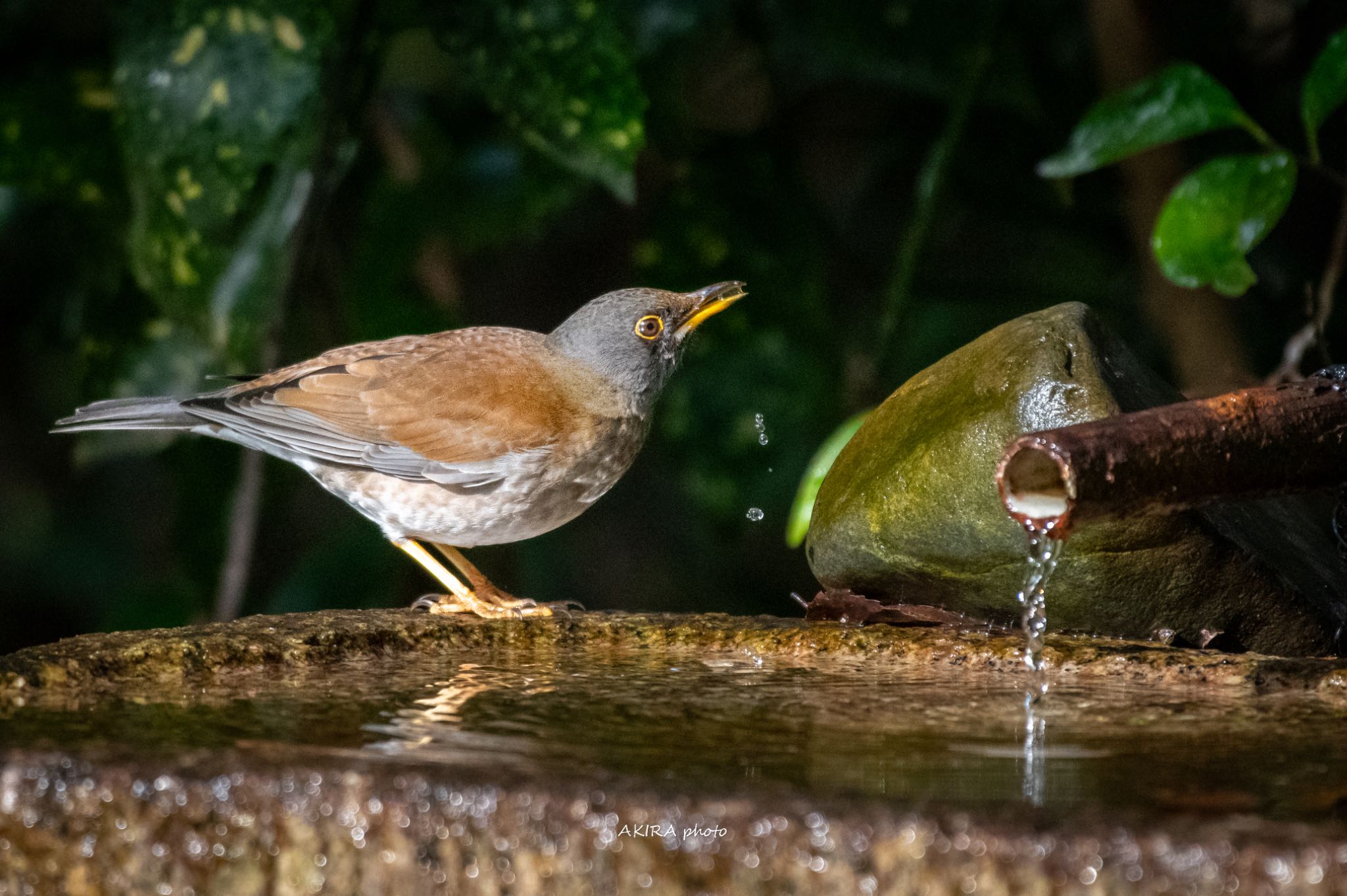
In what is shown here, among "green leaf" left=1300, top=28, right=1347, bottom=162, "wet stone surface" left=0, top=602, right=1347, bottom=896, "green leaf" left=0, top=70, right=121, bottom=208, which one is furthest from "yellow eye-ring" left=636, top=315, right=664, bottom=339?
"green leaf" left=0, top=70, right=121, bottom=208

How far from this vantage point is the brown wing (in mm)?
3191

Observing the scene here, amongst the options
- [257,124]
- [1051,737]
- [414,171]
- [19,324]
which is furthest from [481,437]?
[19,324]

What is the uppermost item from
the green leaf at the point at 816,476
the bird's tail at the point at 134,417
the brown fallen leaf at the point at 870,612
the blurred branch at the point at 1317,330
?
the blurred branch at the point at 1317,330

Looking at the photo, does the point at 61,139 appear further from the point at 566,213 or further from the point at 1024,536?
the point at 1024,536

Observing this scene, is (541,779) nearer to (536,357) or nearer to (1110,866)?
(1110,866)

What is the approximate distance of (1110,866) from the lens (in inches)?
50.5

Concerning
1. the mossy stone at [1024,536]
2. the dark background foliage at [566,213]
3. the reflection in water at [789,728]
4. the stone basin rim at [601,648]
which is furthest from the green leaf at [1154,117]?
the reflection in water at [789,728]

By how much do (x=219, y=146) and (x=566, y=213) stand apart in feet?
7.81

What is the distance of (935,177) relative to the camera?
420cm

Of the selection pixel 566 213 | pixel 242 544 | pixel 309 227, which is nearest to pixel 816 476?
pixel 309 227

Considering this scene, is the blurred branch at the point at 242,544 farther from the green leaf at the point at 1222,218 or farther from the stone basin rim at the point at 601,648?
the green leaf at the point at 1222,218

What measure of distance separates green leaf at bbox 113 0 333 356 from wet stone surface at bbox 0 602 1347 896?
1.53 m

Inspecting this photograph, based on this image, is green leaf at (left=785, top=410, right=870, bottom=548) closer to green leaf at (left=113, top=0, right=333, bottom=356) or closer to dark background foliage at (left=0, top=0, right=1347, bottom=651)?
dark background foliage at (left=0, top=0, right=1347, bottom=651)

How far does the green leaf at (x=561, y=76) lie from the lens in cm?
377
